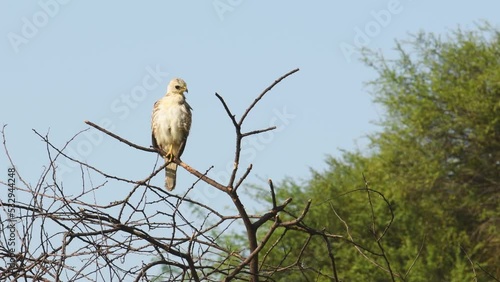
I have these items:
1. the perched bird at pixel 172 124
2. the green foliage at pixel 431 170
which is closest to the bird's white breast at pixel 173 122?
the perched bird at pixel 172 124

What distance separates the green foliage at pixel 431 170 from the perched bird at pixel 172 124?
1413 cm

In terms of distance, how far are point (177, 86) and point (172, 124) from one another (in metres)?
0.36

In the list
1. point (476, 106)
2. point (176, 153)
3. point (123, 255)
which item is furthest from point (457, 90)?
point (123, 255)

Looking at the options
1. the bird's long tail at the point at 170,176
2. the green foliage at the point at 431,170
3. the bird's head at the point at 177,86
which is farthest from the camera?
the green foliage at the point at 431,170

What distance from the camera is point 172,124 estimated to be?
24.9ft

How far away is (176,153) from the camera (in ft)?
25.2

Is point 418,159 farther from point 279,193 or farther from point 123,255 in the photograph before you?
point 123,255

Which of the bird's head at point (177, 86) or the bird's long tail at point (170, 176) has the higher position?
the bird's head at point (177, 86)

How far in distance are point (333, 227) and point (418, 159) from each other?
2.57 metres

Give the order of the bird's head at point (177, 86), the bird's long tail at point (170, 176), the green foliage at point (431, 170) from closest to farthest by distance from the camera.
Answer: the bird's long tail at point (170, 176), the bird's head at point (177, 86), the green foliage at point (431, 170)

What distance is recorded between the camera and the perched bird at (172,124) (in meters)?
7.60

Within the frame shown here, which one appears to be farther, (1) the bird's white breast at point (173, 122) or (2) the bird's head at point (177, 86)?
(2) the bird's head at point (177, 86)

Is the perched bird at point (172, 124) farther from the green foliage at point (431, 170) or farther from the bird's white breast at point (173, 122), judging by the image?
the green foliage at point (431, 170)

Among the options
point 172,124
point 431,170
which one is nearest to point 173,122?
point 172,124
